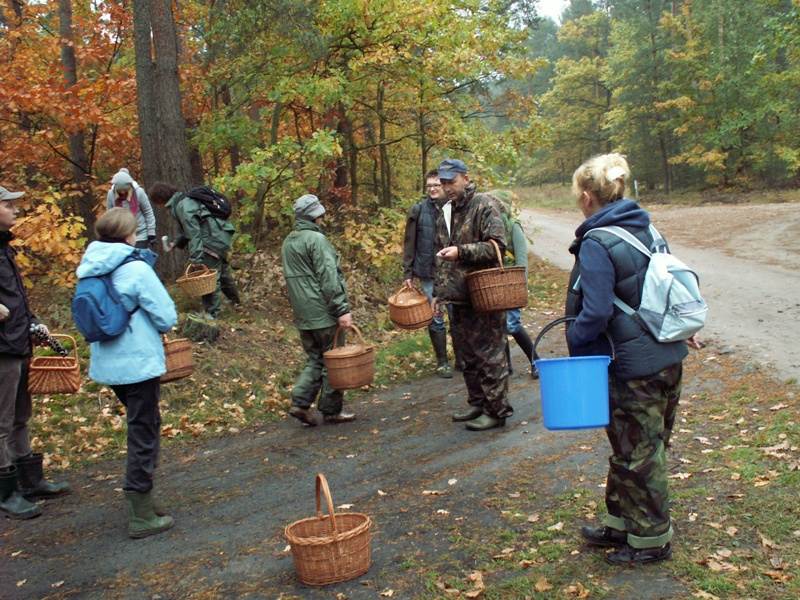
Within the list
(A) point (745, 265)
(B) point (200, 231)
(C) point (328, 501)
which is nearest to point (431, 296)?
(B) point (200, 231)

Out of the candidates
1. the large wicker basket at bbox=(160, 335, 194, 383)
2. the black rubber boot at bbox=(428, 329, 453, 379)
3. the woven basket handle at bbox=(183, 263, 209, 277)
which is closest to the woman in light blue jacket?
the large wicker basket at bbox=(160, 335, 194, 383)

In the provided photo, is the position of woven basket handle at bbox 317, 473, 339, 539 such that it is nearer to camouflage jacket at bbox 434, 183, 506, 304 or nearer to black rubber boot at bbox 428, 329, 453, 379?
camouflage jacket at bbox 434, 183, 506, 304

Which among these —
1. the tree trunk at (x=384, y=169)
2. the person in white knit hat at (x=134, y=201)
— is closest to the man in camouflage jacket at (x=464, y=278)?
the person in white knit hat at (x=134, y=201)

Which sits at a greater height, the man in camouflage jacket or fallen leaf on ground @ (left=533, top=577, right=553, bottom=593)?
the man in camouflage jacket

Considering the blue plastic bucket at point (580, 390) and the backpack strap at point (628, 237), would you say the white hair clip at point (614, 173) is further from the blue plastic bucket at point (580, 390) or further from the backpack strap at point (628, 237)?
the blue plastic bucket at point (580, 390)

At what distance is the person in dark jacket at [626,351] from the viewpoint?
361 cm

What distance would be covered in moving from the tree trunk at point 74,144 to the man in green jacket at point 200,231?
14.2ft

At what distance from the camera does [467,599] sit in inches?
144

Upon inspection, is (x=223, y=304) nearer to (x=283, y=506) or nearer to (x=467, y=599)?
(x=283, y=506)

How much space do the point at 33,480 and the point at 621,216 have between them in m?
4.91

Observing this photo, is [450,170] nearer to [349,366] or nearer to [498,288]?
[498,288]

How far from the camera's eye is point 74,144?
13461 millimetres

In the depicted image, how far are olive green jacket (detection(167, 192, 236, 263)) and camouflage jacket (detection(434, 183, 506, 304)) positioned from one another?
4.02m

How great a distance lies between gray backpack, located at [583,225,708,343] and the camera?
3.55 metres
